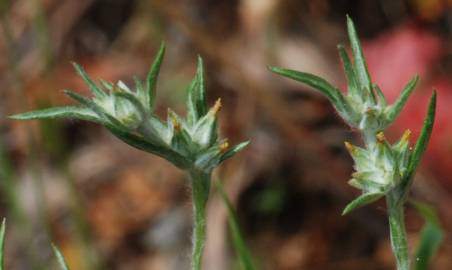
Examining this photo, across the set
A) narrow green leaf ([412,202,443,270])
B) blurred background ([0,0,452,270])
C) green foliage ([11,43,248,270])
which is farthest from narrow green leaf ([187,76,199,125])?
blurred background ([0,0,452,270])

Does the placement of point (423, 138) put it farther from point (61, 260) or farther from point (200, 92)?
point (61, 260)

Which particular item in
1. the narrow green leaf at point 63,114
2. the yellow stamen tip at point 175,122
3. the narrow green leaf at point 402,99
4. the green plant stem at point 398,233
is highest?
the narrow green leaf at point 63,114

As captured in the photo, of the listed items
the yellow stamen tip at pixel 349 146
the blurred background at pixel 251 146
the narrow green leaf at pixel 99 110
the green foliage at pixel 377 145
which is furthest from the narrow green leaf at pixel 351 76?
the blurred background at pixel 251 146

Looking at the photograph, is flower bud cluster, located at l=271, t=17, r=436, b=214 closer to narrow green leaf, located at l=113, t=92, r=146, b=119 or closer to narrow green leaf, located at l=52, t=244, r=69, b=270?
narrow green leaf, located at l=113, t=92, r=146, b=119

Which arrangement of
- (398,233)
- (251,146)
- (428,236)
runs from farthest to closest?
(251,146), (428,236), (398,233)

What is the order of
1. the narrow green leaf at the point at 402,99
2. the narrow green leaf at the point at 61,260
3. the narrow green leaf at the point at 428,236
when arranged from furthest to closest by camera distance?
the narrow green leaf at the point at 428,236, the narrow green leaf at the point at 402,99, the narrow green leaf at the point at 61,260

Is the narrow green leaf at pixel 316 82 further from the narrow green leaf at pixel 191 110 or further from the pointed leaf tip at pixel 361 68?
the narrow green leaf at pixel 191 110

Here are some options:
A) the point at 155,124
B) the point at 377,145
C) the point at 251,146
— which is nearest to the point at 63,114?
the point at 155,124
